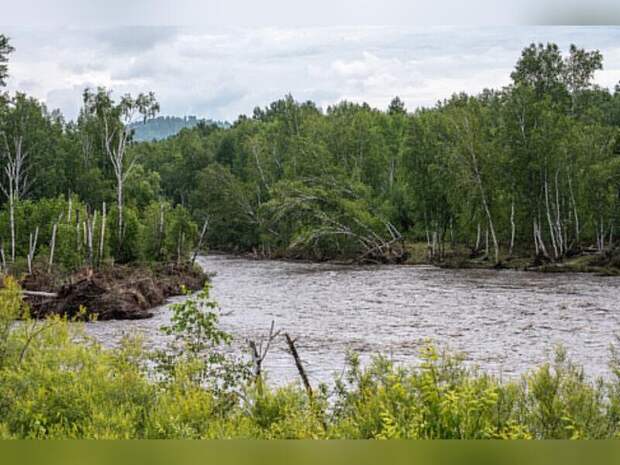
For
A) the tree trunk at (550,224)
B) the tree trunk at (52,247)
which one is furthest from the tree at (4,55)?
the tree trunk at (550,224)

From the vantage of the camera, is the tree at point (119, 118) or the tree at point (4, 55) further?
the tree at point (119, 118)

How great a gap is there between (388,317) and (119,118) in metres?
2.94

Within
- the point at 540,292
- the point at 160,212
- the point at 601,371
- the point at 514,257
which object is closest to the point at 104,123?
the point at 160,212

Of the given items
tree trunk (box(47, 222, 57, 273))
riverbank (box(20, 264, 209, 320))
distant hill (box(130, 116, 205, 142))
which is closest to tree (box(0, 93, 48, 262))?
distant hill (box(130, 116, 205, 142))

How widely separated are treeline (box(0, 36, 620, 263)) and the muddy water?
1.09 feet

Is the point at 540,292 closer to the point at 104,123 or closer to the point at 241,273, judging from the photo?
the point at 241,273

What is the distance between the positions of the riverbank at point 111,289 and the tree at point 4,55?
1.95m

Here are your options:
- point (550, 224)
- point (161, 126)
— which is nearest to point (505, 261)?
point (550, 224)

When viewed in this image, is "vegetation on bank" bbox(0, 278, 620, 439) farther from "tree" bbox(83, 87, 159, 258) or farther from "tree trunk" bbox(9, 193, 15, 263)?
"tree trunk" bbox(9, 193, 15, 263)

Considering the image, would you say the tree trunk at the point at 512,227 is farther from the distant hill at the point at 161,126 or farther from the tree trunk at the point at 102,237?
the distant hill at the point at 161,126

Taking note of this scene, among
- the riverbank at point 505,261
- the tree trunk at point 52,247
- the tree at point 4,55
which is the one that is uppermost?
the tree at point 4,55

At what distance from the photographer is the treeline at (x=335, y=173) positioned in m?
6.46

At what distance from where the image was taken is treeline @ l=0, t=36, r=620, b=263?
6457mm

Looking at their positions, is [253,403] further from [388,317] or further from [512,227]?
[512,227]
